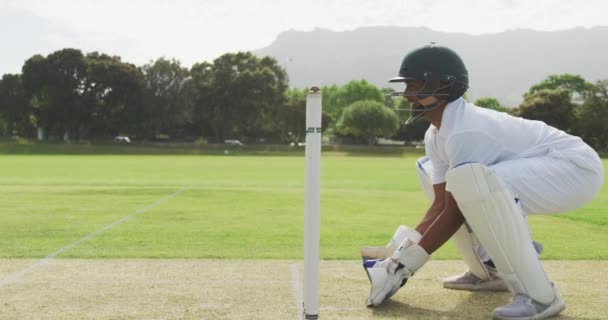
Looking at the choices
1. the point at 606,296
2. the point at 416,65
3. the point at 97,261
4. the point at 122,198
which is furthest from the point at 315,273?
the point at 122,198

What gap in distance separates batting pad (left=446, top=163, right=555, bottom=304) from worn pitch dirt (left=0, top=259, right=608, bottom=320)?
36cm

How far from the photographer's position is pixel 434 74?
14.9ft

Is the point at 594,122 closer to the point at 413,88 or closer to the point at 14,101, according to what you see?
the point at 14,101

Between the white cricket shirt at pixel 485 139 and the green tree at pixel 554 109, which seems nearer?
the white cricket shirt at pixel 485 139

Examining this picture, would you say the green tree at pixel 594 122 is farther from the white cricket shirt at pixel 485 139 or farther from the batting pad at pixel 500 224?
the batting pad at pixel 500 224

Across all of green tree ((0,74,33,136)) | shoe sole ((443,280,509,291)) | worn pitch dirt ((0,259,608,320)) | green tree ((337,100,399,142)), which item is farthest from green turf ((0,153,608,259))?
green tree ((337,100,399,142))

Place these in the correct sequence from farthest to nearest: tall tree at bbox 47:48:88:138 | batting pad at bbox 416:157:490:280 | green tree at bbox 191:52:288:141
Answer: green tree at bbox 191:52:288:141 < tall tree at bbox 47:48:88:138 < batting pad at bbox 416:157:490:280

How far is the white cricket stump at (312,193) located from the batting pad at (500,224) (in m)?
1.19

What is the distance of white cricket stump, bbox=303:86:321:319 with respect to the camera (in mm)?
3303

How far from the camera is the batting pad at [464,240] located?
201 inches

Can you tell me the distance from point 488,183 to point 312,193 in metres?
1.37

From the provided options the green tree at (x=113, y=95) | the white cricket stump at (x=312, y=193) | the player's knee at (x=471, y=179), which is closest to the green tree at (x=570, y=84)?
the green tree at (x=113, y=95)

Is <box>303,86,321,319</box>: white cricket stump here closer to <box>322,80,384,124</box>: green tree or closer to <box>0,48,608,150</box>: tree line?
<box>0,48,608,150</box>: tree line

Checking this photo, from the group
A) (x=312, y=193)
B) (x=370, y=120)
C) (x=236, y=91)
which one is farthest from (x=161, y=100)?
(x=312, y=193)
